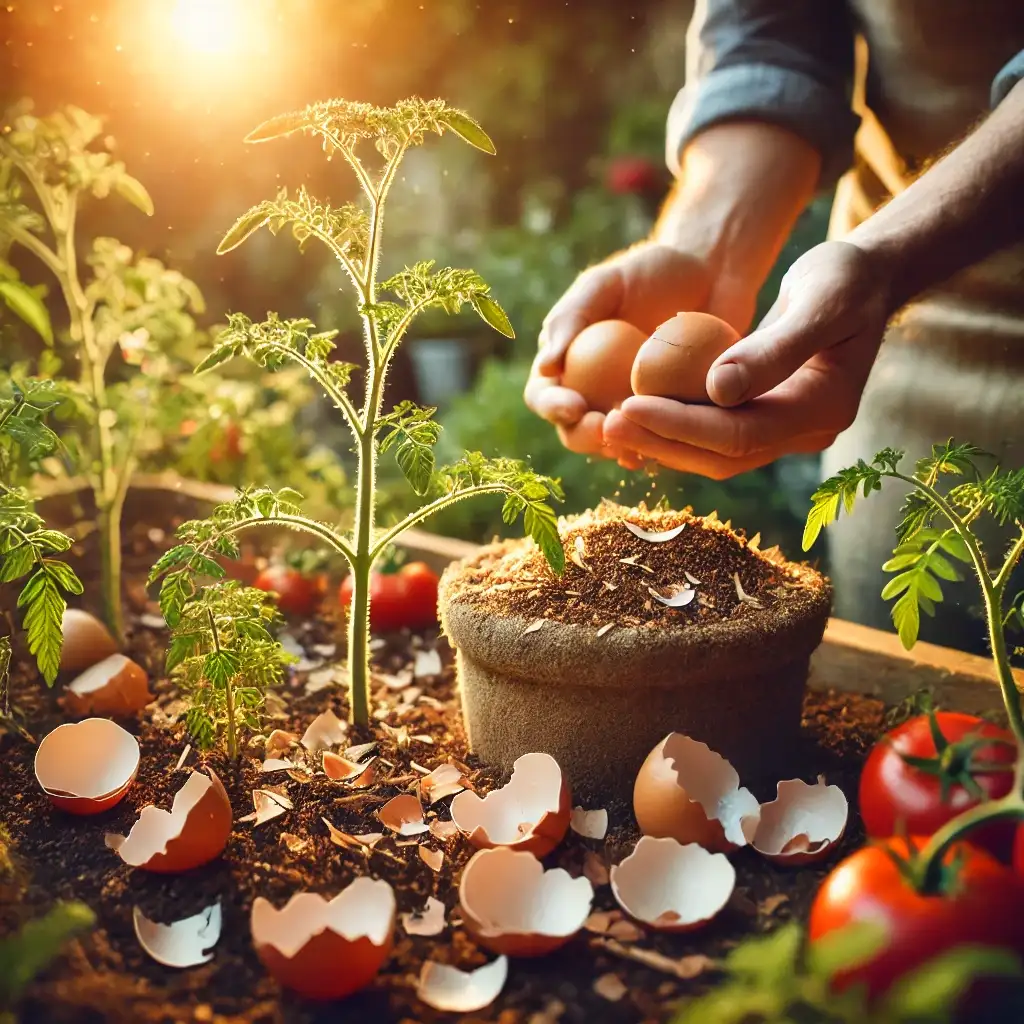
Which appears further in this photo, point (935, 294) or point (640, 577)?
point (935, 294)

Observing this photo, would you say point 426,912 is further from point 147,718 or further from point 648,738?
point 147,718

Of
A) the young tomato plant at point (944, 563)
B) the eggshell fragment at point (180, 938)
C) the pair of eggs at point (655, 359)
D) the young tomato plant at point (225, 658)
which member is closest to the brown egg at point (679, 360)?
the pair of eggs at point (655, 359)

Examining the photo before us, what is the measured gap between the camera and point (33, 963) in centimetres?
65

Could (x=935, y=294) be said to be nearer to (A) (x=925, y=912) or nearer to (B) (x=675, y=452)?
(B) (x=675, y=452)

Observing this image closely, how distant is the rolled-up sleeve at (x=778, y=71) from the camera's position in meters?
1.40

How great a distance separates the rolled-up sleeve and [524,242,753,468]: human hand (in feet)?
0.71

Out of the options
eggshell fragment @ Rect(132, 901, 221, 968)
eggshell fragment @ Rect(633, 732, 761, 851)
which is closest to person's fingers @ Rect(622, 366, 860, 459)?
eggshell fragment @ Rect(633, 732, 761, 851)

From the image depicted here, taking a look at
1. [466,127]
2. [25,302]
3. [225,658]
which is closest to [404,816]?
[225,658]

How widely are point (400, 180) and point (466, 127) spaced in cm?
47

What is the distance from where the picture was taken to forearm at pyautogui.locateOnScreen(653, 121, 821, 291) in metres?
1.41

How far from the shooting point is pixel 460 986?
80cm

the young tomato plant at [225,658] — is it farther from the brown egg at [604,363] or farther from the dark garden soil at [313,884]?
the brown egg at [604,363]

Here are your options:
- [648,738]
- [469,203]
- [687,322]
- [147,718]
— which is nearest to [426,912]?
[648,738]

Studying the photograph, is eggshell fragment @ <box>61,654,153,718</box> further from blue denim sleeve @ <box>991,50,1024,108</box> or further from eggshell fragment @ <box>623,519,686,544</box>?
blue denim sleeve @ <box>991,50,1024,108</box>
